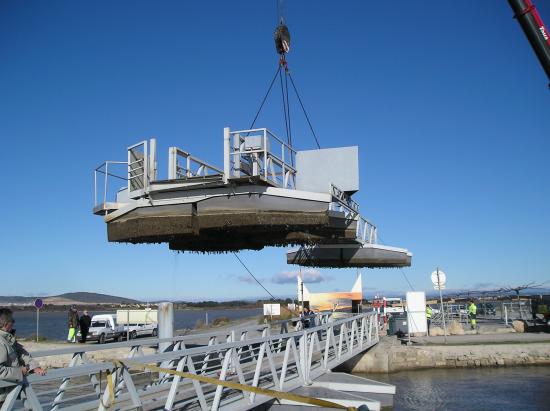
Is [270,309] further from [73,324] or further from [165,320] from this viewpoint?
[165,320]

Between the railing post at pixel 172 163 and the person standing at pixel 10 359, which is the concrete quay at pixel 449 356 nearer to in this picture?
the railing post at pixel 172 163

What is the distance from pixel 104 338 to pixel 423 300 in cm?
1852

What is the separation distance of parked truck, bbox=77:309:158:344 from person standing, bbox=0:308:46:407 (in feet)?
86.4

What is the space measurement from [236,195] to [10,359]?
7.34m

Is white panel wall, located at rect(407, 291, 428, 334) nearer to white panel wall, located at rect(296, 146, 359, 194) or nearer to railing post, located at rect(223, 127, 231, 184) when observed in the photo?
white panel wall, located at rect(296, 146, 359, 194)

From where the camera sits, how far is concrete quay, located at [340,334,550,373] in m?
22.0

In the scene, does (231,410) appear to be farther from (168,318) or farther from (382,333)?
(382,333)

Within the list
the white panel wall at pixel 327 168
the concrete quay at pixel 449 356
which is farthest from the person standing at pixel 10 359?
the concrete quay at pixel 449 356

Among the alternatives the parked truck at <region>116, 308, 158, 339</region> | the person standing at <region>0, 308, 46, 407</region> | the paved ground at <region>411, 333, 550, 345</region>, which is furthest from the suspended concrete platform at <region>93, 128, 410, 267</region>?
the parked truck at <region>116, 308, 158, 339</region>

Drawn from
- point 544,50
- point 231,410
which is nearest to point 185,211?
point 231,410

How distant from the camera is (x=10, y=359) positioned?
5645 mm

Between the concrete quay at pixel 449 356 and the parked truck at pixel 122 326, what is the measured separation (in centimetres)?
1574

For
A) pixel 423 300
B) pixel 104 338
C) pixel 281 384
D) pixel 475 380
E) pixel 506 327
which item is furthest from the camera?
pixel 104 338

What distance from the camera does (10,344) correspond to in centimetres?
580
